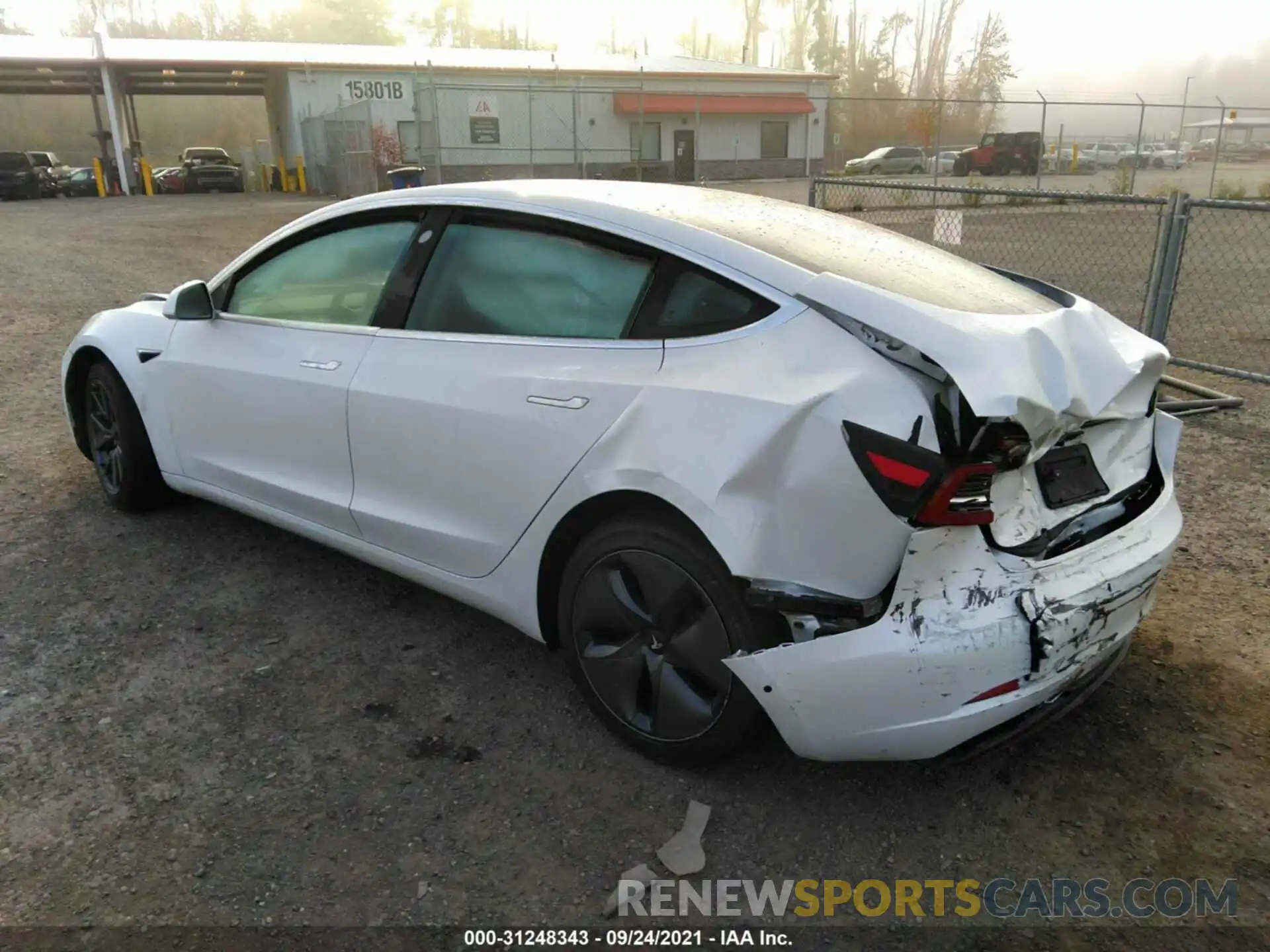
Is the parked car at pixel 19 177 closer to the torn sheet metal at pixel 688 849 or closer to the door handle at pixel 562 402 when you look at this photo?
the door handle at pixel 562 402

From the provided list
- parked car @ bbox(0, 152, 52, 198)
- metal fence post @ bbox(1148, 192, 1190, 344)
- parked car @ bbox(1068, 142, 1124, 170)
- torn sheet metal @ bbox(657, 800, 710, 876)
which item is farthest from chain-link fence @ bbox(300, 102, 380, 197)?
parked car @ bbox(1068, 142, 1124, 170)

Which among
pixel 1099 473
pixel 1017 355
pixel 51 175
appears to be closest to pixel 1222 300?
pixel 1099 473

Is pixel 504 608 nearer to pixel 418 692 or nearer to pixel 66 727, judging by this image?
pixel 418 692

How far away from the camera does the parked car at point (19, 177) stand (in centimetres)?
3103

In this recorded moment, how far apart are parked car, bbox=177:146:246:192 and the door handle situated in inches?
1431

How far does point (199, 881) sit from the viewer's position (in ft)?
7.76

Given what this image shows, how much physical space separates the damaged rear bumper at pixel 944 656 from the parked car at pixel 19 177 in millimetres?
36492

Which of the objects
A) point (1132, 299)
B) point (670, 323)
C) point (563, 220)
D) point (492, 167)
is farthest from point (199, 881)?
point (492, 167)

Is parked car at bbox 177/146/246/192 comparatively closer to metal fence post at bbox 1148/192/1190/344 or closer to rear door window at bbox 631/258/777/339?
metal fence post at bbox 1148/192/1190/344

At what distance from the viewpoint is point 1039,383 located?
2.26 metres

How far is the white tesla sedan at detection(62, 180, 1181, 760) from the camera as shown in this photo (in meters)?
2.24

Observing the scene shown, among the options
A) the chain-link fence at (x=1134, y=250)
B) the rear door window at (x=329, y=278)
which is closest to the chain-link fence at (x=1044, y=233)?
the chain-link fence at (x=1134, y=250)

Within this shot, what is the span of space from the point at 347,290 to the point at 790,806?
235 centimetres

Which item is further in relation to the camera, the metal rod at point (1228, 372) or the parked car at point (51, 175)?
the parked car at point (51, 175)
